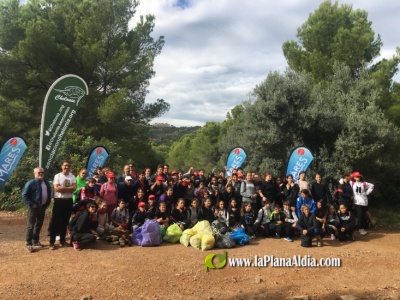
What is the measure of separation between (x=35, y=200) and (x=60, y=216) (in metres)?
0.60

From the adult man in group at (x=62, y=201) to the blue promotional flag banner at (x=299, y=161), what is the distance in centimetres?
677

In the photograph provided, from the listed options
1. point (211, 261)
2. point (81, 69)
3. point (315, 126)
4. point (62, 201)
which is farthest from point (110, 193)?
point (81, 69)

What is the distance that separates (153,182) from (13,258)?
355 centimetres

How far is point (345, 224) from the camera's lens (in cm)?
781

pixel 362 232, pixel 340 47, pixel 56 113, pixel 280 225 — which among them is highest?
pixel 340 47

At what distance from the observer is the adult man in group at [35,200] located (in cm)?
612

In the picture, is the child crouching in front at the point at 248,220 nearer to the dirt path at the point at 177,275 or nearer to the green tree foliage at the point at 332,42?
the dirt path at the point at 177,275

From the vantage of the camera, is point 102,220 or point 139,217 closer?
point 102,220

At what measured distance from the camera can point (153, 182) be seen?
845 centimetres

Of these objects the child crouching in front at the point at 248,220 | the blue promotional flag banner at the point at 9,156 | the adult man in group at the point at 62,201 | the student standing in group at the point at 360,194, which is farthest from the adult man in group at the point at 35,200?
the student standing in group at the point at 360,194

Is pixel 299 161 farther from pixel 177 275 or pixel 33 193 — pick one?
pixel 33 193

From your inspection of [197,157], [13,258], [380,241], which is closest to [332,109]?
[380,241]

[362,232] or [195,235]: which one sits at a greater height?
[195,235]

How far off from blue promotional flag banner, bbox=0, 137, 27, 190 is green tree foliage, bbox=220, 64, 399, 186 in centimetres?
834
